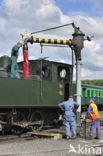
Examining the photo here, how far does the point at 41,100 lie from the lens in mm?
10586

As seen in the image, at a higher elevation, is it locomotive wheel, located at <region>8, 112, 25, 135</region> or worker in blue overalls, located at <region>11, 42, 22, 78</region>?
worker in blue overalls, located at <region>11, 42, 22, 78</region>

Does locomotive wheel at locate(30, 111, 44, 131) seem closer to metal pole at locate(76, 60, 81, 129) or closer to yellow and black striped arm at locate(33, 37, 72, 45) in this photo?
metal pole at locate(76, 60, 81, 129)

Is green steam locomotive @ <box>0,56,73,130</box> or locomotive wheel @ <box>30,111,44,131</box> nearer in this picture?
green steam locomotive @ <box>0,56,73,130</box>

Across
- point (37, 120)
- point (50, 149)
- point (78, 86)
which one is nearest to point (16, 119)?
point (37, 120)

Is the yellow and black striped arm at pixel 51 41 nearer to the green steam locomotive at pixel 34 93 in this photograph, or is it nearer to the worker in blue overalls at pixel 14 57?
the worker in blue overalls at pixel 14 57

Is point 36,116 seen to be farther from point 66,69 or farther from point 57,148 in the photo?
point 57,148

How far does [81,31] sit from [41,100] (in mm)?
3378

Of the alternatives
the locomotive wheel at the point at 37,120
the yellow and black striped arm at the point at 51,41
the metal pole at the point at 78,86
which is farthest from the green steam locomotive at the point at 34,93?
the metal pole at the point at 78,86

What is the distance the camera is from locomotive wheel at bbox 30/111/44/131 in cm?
1064

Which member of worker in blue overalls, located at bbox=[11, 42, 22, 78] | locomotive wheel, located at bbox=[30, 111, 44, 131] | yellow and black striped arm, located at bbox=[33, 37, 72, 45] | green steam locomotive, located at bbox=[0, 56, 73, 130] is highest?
yellow and black striped arm, located at bbox=[33, 37, 72, 45]

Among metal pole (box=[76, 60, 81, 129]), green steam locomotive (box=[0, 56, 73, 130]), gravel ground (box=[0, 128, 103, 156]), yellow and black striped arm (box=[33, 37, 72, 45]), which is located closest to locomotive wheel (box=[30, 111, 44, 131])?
green steam locomotive (box=[0, 56, 73, 130])

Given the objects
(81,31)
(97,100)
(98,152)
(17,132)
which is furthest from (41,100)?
(97,100)

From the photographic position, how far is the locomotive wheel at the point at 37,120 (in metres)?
10.6

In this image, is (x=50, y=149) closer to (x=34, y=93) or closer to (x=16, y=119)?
(x=16, y=119)
